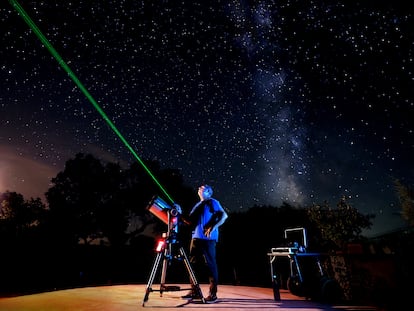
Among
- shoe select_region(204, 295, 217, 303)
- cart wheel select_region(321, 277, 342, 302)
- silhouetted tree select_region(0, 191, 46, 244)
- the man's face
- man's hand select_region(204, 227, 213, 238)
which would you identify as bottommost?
shoe select_region(204, 295, 217, 303)

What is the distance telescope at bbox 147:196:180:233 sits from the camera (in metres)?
5.07

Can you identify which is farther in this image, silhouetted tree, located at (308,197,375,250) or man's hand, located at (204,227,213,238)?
silhouetted tree, located at (308,197,375,250)

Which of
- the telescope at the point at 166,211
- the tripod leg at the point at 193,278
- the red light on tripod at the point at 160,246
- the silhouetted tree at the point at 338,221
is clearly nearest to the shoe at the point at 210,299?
the tripod leg at the point at 193,278

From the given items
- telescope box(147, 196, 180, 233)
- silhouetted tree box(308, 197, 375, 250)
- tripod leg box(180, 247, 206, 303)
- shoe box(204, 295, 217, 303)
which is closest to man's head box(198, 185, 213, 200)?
telescope box(147, 196, 180, 233)

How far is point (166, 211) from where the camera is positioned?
5.24m

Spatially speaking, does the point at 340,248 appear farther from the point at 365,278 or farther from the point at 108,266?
the point at 108,266

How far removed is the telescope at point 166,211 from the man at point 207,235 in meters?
0.31

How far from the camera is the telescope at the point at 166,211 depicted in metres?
5.07

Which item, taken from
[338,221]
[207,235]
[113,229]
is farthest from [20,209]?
[207,235]

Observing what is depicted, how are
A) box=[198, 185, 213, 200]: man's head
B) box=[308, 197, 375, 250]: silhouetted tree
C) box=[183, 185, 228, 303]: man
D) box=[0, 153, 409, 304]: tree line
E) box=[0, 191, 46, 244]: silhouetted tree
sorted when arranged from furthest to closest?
box=[0, 191, 46, 244]: silhouetted tree, box=[308, 197, 375, 250]: silhouetted tree, box=[0, 153, 409, 304]: tree line, box=[198, 185, 213, 200]: man's head, box=[183, 185, 228, 303]: man

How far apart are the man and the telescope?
0.31m

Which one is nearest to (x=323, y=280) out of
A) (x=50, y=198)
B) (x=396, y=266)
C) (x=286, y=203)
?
(x=396, y=266)

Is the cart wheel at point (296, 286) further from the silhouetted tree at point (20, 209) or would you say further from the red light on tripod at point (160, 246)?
the silhouetted tree at point (20, 209)

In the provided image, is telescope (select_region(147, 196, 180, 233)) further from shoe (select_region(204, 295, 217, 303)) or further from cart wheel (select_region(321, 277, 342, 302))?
cart wheel (select_region(321, 277, 342, 302))
